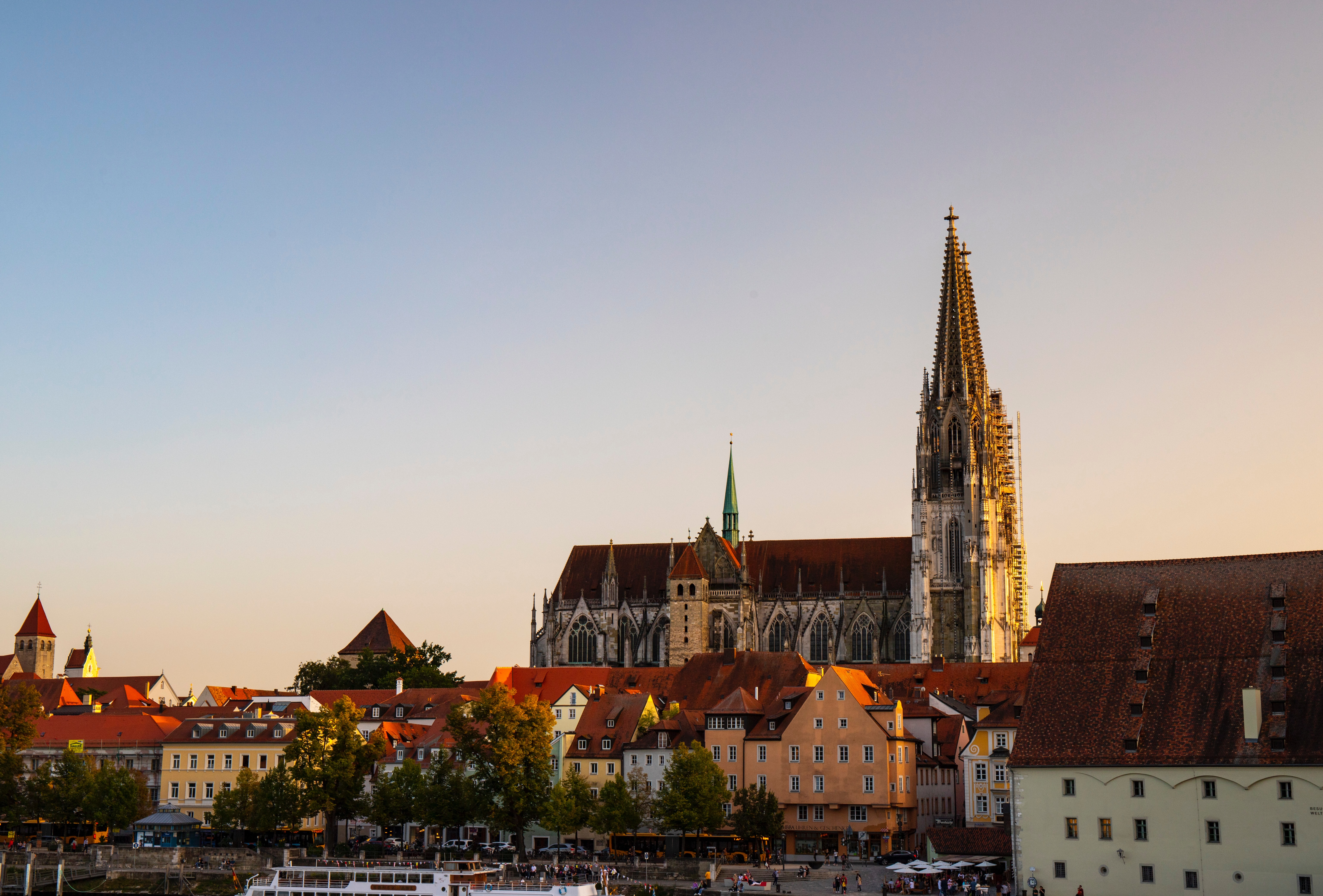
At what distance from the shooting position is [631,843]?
84.1 metres

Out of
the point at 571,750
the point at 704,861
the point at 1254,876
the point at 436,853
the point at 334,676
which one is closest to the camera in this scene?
the point at 1254,876

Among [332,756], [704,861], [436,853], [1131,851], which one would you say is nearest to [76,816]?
[332,756]

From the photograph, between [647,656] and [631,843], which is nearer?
[631,843]

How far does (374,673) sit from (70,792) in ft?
158

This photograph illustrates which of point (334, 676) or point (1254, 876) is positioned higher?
point (334, 676)

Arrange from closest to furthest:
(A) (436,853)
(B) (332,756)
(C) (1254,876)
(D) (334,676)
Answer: (C) (1254,876) → (A) (436,853) → (B) (332,756) → (D) (334,676)

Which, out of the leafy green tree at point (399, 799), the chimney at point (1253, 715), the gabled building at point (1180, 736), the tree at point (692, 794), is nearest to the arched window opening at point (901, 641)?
the tree at point (692, 794)

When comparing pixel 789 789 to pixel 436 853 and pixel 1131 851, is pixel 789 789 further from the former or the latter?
pixel 1131 851

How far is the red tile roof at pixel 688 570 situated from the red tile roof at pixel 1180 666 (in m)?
84.7

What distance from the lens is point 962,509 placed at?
5699 inches

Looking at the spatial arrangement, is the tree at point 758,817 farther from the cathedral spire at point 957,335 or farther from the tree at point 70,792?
the cathedral spire at point 957,335

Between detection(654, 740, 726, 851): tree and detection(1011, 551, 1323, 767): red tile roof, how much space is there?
20.2m

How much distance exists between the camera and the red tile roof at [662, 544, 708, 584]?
14938cm

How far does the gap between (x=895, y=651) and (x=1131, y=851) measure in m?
89.6
